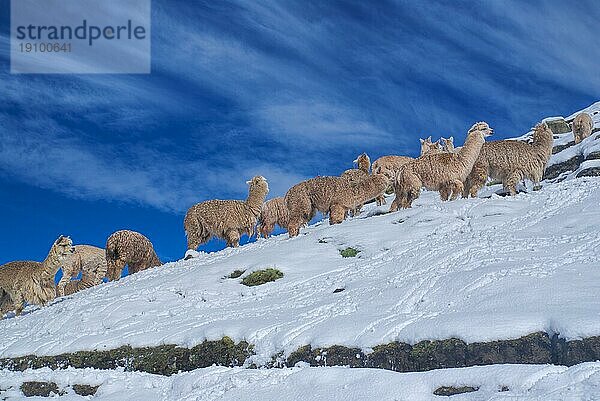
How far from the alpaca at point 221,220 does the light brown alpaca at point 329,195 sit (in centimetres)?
169

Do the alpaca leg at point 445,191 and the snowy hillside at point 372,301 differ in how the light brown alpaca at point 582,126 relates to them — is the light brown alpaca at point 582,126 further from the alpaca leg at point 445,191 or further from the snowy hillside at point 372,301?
the alpaca leg at point 445,191

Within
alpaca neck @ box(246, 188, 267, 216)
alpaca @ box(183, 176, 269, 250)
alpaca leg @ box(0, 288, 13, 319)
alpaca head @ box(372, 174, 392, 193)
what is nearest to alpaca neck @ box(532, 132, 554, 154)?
alpaca head @ box(372, 174, 392, 193)

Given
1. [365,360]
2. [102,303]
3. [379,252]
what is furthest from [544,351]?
[102,303]

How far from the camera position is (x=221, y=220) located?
1670 centimetres

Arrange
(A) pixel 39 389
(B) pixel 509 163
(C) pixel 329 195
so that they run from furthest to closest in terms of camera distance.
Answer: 1. (B) pixel 509 163
2. (C) pixel 329 195
3. (A) pixel 39 389

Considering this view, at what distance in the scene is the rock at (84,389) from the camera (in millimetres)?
7309

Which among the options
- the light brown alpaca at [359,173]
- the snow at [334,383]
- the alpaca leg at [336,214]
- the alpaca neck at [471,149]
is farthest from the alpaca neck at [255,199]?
the snow at [334,383]

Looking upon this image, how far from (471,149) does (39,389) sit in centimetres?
1136

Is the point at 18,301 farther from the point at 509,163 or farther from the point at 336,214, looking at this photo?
the point at 509,163

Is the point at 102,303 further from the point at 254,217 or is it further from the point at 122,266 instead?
the point at 254,217

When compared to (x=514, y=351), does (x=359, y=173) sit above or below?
above

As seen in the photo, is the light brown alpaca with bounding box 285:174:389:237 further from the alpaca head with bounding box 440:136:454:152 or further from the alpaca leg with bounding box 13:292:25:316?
the alpaca head with bounding box 440:136:454:152

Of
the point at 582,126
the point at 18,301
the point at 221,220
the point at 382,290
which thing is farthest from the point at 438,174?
the point at 582,126

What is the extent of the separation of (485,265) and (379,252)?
281 cm
